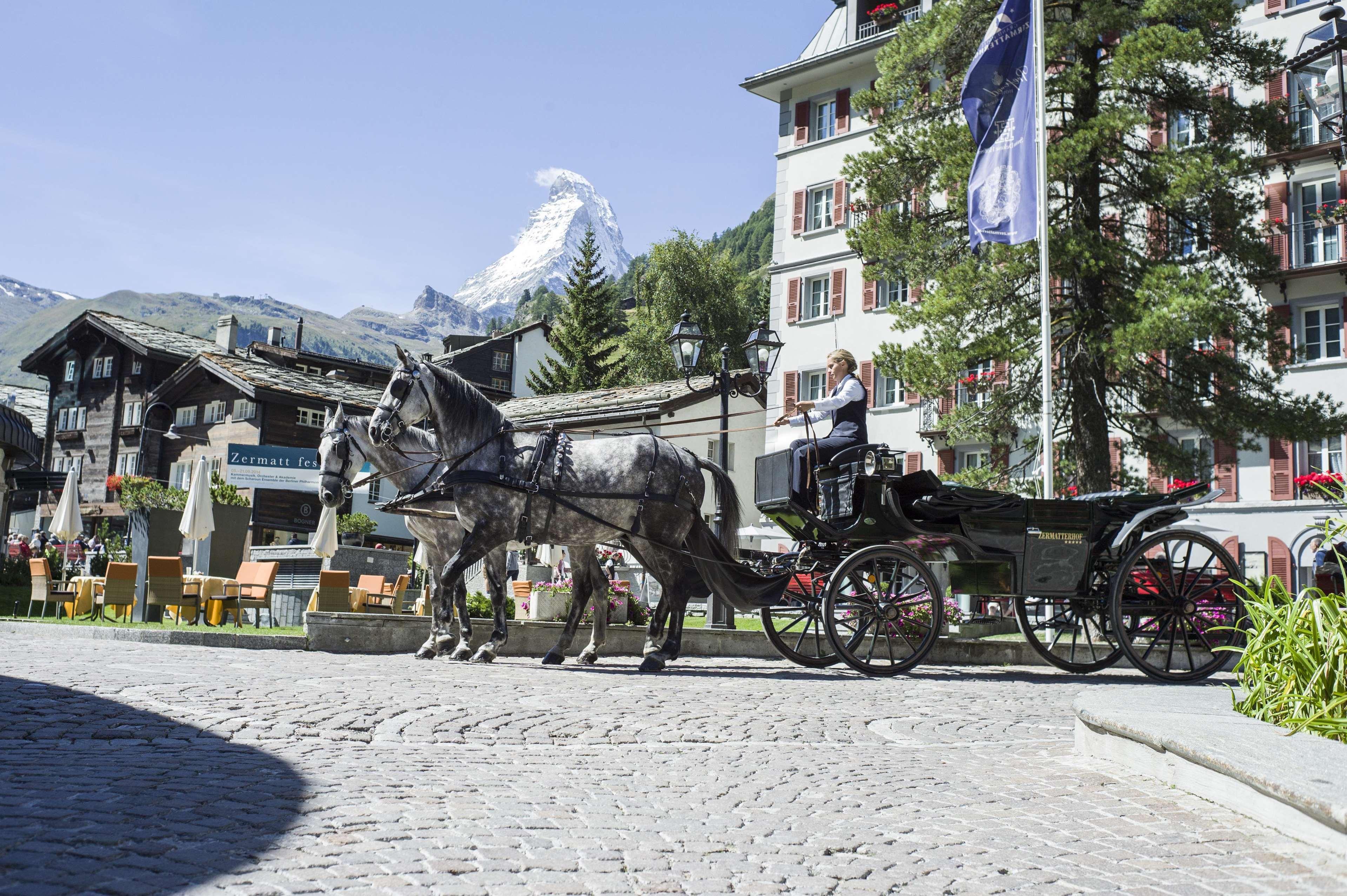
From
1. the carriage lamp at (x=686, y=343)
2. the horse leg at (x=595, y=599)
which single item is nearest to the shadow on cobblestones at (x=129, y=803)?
the horse leg at (x=595, y=599)

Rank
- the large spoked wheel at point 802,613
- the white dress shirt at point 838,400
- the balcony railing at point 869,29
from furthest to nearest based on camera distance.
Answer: the balcony railing at point 869,29 < the large spoked wheel at point 802,613 < the white dress shirt at point 838,400

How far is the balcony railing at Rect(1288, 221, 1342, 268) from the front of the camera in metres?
29.8

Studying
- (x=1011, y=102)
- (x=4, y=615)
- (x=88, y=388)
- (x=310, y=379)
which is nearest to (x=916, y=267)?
(x=1011, y=102)

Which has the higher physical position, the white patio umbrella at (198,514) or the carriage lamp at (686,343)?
the carriage lamp at (686,343)

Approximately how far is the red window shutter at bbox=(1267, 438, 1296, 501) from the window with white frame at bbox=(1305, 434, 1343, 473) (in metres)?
0.35

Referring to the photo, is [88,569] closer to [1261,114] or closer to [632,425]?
[632,425]

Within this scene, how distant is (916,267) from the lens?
18.7 m

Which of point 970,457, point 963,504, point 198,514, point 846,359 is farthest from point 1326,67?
point 198,514

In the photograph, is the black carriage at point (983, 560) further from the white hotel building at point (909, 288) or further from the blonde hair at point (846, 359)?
the white hotel building at point (909, 288)

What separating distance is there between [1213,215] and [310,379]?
37544 mm

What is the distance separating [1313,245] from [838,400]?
25.2 m

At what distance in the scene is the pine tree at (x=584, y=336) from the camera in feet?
183

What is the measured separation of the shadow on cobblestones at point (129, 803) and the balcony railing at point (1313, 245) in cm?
3058

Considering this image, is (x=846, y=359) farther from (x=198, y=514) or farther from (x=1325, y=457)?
(x=1325, y=457)
